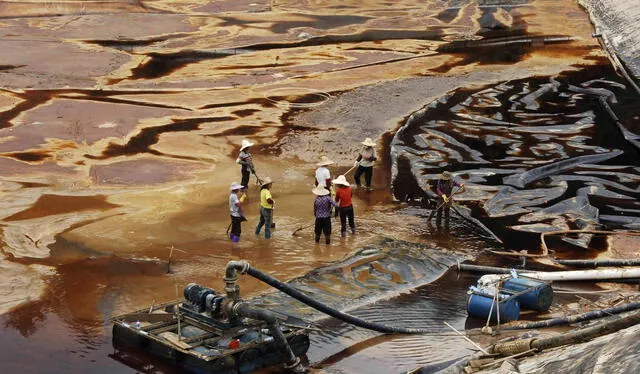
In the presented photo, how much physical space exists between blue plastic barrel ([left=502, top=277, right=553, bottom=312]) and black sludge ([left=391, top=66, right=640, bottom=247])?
389 centimetres

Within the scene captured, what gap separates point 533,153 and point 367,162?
Answer: 215 inches

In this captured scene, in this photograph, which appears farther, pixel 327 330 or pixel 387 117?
pixel 387 117

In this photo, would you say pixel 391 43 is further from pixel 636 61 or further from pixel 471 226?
pixel 471 226

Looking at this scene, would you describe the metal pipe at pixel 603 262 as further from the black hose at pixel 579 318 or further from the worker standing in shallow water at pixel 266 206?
the worker standing in shallow water at pixel 266 206

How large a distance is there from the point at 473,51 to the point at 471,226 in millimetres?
20245

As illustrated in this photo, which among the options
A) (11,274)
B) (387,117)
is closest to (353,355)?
(11,274)

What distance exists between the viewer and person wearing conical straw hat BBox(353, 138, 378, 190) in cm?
2184

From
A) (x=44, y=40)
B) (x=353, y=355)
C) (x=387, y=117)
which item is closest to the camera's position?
(x=353, y=355)

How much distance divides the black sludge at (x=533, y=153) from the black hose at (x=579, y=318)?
500cm

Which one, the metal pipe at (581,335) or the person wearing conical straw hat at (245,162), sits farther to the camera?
the person wearing conical straw hat at (245,162)

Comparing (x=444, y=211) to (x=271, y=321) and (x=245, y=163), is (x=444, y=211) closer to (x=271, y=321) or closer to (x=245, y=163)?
(x=245, y=163)

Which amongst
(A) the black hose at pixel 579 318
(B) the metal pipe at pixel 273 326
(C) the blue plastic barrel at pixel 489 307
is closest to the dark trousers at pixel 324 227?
(C) the blue plastic barrel at pixel 489 307

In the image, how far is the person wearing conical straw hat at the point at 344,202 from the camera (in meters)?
18.5

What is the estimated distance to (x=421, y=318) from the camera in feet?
49.0
